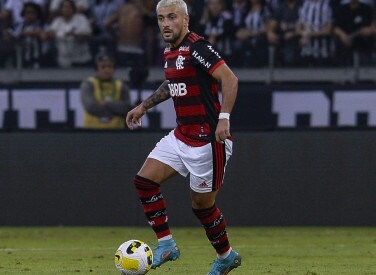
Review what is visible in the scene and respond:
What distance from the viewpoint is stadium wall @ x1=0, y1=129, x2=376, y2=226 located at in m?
14.2

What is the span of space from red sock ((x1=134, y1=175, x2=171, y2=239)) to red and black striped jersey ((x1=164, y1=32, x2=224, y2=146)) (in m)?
0.47

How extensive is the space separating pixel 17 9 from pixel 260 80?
15.4 feet

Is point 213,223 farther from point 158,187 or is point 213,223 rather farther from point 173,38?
point 173,38

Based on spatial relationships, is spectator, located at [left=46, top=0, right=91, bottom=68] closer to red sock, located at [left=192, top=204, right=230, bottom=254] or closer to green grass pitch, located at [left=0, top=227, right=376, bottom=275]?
green grass pitch, located at [left=0, top=227, right=376, bottom=275]

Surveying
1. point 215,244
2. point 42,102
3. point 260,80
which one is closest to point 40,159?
point 42,102

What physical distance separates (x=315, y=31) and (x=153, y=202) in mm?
7511

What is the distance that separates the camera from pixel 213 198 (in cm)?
852

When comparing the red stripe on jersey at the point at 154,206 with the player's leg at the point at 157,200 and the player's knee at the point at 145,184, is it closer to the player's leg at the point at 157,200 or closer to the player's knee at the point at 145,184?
the player's leg at the point at 157,200

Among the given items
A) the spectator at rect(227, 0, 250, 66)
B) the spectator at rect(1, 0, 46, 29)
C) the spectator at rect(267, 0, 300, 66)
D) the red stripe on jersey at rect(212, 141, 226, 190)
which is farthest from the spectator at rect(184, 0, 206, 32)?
the red stripe on jersey at rect(212, 141, 226, 190)

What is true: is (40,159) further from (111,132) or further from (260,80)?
(260,80)

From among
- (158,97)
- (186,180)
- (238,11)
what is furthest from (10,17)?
(158,97)

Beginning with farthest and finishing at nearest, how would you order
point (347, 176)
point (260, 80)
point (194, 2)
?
point (194, 2), point (260, 80), point (347, 176)

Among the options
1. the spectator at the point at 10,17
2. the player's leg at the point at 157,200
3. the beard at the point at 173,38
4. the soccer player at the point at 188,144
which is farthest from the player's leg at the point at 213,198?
the spectator at the point at 10,17

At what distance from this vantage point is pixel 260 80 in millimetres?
15203
